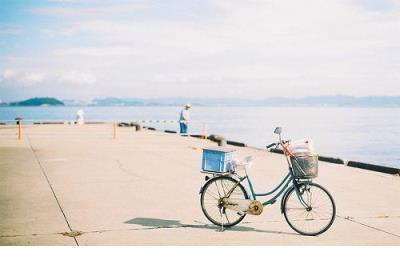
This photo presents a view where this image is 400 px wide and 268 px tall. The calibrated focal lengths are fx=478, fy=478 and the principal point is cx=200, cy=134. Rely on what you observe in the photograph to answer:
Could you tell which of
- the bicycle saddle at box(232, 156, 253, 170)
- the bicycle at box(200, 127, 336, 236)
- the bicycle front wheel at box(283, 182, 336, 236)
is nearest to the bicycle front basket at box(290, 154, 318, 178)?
the bicycle at box(200, 127, 336, 236)

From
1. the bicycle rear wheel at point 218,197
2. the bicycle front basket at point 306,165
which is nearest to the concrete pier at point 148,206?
the bicycle rear wheel at point 218,197

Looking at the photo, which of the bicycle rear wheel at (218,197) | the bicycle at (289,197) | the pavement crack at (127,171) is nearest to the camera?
the bicycle at (289,197)

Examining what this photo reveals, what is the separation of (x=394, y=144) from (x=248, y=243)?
4842 centimetres

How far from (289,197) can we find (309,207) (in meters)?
0.37

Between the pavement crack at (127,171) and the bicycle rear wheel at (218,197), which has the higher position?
the bicycle rear wheel at (218,197)

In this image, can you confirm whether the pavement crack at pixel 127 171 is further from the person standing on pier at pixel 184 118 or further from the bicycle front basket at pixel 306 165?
the person standing on pier at pixel 184 118

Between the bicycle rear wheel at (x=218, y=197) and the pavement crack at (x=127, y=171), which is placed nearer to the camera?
the bicycle rear wheel at (x=218, y=197)

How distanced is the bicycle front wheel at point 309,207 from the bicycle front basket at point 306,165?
0.72 ft

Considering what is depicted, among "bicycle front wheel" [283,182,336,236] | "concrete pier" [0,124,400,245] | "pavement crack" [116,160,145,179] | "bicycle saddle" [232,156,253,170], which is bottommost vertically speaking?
"pavement crack" [116,160,145,179]

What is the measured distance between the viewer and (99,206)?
26.8 ft

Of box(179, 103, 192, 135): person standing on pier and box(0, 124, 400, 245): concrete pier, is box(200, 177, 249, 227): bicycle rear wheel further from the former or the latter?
box(179, 103, 192, 135): person standing on pier

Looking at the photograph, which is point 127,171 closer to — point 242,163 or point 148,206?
point 148,206

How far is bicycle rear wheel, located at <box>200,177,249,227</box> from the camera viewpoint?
6816 millimetres

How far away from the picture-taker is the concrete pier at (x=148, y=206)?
6336 millimetres
